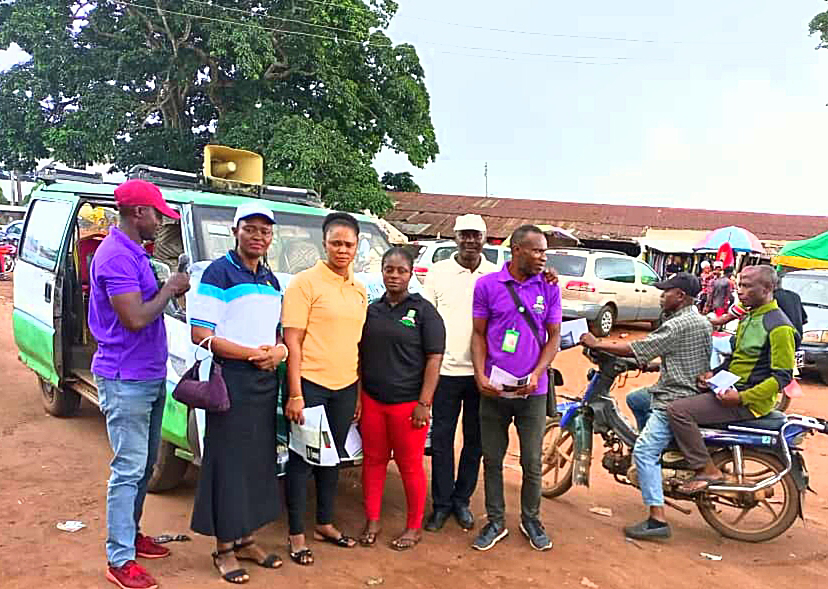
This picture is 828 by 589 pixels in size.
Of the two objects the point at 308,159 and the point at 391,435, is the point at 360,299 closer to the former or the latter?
the point at 391,435

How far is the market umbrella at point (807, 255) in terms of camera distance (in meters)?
13.9

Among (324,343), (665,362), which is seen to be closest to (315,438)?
(324,343)

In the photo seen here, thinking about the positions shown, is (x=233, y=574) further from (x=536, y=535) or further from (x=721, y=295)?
(x=721, y=295)

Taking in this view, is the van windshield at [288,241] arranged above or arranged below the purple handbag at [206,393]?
above

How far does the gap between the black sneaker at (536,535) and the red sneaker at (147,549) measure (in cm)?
204

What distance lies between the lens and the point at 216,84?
18203mm

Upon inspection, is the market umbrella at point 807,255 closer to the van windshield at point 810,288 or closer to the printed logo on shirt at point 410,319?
the van windshield at point 810,288

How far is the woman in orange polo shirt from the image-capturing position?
3.60 meters

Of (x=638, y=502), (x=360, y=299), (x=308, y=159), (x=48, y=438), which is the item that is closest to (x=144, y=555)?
(x=360, y=299)

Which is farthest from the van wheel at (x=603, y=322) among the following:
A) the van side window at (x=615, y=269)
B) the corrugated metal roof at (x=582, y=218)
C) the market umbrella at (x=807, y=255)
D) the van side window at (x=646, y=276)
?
the corrugated metal roof at (x=582, y=218)

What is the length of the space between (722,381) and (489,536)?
1699 mm

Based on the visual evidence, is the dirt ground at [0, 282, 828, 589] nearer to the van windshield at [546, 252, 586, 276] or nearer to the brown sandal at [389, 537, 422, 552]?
the brown sandal at [389, 537, 422, 552]

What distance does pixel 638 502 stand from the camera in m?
5.14

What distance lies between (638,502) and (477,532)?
1.53m
